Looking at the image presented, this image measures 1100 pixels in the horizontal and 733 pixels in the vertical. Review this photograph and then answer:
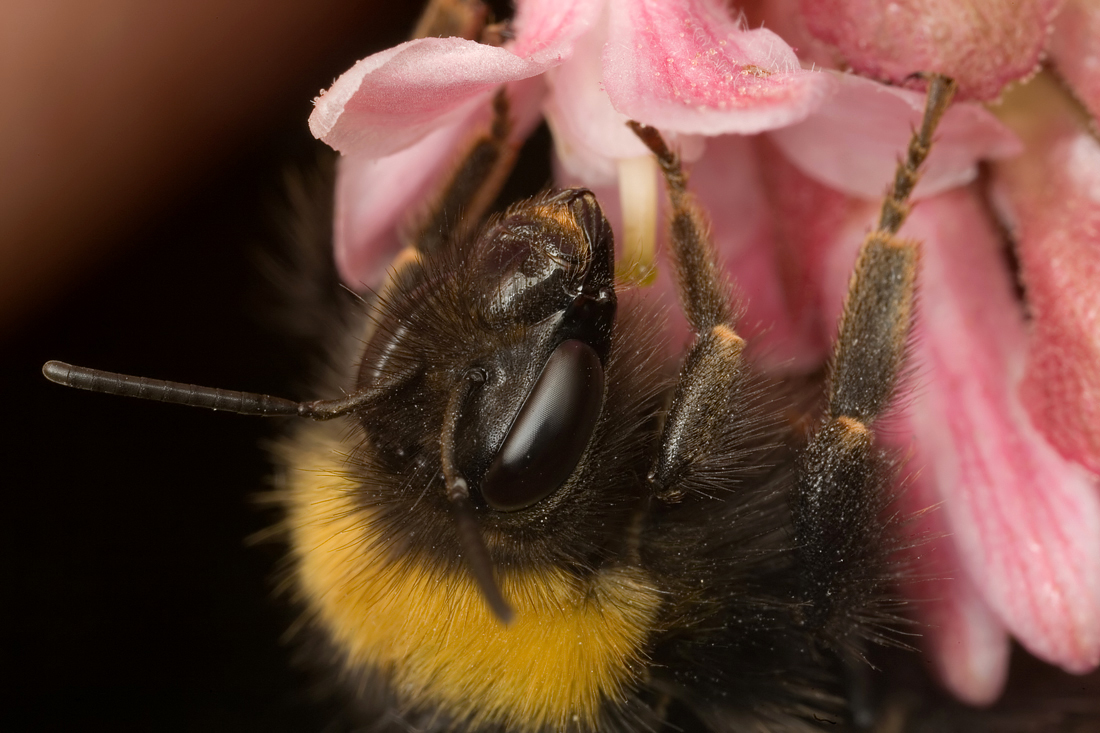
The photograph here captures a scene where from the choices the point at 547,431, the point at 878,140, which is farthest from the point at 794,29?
the point at 547,431

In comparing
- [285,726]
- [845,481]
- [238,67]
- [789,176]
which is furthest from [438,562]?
[238,67]

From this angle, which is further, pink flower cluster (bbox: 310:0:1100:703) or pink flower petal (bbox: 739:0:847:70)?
pink flower petal (bbox: 739:0:847:70)

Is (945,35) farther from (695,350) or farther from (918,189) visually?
(695,350)

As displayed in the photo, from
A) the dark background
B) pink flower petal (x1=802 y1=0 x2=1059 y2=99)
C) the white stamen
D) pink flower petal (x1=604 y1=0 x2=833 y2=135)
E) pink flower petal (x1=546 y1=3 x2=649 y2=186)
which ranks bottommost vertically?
the dark background

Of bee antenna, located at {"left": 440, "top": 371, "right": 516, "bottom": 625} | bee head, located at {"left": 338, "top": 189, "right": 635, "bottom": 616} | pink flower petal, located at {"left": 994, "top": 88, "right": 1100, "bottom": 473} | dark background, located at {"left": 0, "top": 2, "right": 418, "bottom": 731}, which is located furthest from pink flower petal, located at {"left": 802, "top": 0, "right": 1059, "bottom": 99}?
dark background, located at {"left": 0, "top": 2, "right": 418, "bottom": 731}

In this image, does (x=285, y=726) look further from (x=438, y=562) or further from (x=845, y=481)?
(x=845, y=481)

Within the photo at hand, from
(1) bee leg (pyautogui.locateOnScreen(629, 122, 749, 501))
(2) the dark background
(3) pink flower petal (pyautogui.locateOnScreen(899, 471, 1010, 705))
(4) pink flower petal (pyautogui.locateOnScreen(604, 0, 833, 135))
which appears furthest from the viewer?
(2) the dark background

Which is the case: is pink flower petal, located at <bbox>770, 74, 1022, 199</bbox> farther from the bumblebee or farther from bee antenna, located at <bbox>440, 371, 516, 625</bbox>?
bee antenna, located at <bbox>440, 371, 516, 625</bbox>

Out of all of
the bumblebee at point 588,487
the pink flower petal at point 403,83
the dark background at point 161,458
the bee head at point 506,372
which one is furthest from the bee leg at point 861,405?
the dark background at point 161,458
